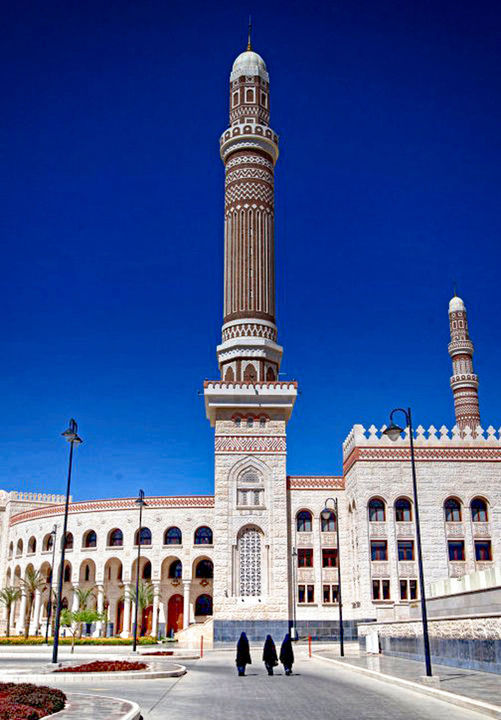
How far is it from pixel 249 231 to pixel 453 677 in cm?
3395

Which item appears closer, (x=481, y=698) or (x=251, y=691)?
(x=481, y=698)

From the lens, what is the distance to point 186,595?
4803 cm

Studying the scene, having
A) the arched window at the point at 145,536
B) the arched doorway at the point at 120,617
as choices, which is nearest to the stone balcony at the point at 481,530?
the arched window at the point at 145,536

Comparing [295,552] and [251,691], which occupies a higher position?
[295,552]

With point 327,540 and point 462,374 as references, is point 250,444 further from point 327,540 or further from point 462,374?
point 462,374

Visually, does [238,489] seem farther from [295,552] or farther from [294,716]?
[294,716]

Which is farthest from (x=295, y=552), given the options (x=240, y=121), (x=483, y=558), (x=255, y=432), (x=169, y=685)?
(x=240, y=121)

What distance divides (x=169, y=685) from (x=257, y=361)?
28.3 meters

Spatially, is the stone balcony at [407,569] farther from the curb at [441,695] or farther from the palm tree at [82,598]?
the palm tree at [82,598]

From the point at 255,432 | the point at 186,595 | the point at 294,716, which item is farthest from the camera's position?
the point at 186,595

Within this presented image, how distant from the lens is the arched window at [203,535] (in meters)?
49.3

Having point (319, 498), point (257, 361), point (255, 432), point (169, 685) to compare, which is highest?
point (257, 361)

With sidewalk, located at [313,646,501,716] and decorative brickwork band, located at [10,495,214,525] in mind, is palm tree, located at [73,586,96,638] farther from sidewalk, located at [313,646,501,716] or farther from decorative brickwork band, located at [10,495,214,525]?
sidewalk, located at [313,646,501,716]

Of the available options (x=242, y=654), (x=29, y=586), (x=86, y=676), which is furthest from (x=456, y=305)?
(x=86, y=676)
